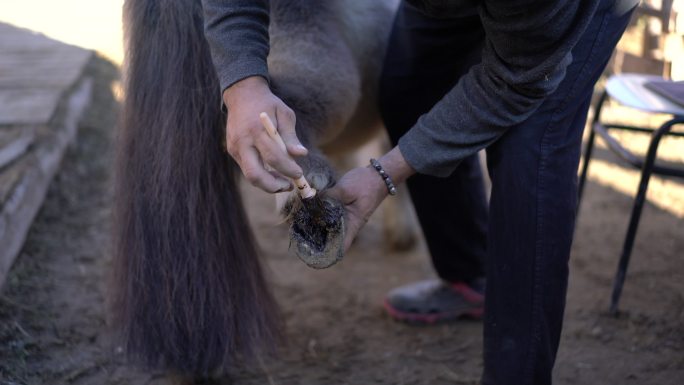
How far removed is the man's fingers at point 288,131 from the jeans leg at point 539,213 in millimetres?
341

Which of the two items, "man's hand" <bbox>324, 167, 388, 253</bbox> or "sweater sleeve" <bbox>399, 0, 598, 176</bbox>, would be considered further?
"man's hand" <bbox>324, 167, 388, 253</bbox>

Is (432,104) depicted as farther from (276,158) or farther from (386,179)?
(276,158)

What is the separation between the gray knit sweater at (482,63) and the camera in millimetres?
955

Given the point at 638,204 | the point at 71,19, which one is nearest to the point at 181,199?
the point at 638,204

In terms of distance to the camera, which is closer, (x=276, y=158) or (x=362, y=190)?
(x=276, y=158)

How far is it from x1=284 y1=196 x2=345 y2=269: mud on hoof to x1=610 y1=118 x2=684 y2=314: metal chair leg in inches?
30.3

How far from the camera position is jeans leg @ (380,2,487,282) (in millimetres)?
1376

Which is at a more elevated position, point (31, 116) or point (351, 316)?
point (31, 116)

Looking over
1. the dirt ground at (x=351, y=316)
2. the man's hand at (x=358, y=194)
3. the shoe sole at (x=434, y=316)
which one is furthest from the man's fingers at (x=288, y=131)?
the shoe sole at (x=434, y=316)

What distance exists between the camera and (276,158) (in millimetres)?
970

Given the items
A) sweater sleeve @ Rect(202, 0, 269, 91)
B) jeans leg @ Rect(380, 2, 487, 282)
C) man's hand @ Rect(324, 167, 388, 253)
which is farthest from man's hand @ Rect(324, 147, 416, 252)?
jeans leg @ Rect(380, 2, 487, 282)

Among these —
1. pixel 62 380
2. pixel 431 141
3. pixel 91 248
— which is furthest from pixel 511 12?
pixel 91 248

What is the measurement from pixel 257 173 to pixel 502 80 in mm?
389

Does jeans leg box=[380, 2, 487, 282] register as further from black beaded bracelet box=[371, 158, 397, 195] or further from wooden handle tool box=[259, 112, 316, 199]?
wooden handle tool box=[259, 112, 316, 199]
